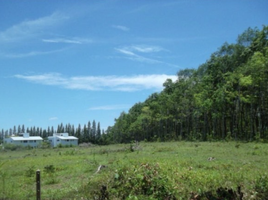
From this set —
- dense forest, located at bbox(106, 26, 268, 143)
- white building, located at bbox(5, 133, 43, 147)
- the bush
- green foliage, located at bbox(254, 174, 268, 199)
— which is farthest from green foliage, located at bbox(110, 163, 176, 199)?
white building, located at bbox(5, 133, 43, 147)

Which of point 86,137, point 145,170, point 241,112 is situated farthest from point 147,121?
point 145,170

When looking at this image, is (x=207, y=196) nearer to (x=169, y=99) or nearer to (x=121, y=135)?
(x=169, y=99)

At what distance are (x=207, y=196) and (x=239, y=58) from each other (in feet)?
156

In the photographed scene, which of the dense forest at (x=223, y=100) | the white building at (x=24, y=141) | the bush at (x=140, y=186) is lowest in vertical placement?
the white building at (x=24, y=141)

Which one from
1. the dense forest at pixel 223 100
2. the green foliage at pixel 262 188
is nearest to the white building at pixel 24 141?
the dense forest at pixel 223 100

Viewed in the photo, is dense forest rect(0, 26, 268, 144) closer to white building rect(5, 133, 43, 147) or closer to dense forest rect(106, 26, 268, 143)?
dense forest rect(106, 26, 268, 143)

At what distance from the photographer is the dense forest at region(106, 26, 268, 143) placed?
3666 cm

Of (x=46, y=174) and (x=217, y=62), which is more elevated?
(x=217, y=62)

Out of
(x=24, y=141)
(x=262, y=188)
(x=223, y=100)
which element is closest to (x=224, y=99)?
(x=223, y=100)

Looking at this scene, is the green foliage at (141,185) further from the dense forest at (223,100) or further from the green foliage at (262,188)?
the dense forest at (223,100)

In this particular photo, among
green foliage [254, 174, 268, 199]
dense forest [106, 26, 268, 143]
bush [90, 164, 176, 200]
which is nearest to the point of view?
green foliage [254, 174, 268, 199]

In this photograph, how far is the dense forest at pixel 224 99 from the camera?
36656 mm

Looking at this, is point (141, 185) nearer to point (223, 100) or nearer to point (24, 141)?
point (223, 100)

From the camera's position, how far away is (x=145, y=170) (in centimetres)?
930
